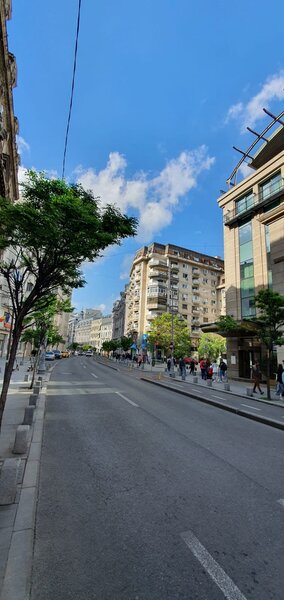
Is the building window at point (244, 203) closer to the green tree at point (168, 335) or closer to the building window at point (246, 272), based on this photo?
the building window at point (246, 272)

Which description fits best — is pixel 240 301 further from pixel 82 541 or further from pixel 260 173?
pixel 82 541

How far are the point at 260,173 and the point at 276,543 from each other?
3003 centimetres

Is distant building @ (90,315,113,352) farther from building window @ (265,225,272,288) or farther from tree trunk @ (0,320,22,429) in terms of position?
tree trunk @ (0,320,22,429)

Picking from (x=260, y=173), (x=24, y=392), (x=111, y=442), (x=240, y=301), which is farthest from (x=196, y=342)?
(x=111, y=442)

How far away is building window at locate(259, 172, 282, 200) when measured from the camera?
25.2 m

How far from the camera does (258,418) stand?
9.84 metres

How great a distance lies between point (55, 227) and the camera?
501 centimetres

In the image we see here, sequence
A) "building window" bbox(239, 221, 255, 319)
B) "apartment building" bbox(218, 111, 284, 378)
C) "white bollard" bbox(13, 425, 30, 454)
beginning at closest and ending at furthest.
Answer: "white bollard" bbox(13, 425, 30, 454) < "apartment building" bbox(218, 111, 284, 378) < "building window" bbox(239, 221, 255, 319)

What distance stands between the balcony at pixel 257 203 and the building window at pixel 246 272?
3.86 feet

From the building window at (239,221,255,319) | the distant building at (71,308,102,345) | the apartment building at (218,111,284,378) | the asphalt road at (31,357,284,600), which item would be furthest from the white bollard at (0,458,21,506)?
the distant building at (71,308,102,345)

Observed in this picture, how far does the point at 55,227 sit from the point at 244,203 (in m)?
28.8

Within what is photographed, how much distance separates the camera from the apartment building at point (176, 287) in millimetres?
66062

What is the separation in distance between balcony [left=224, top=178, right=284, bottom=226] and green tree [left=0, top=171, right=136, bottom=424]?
78.1ft

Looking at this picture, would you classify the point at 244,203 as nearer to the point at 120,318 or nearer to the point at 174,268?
the point at 174,268
